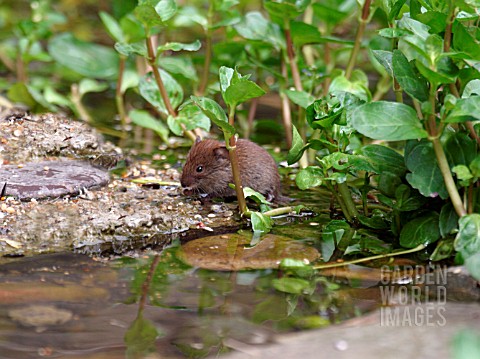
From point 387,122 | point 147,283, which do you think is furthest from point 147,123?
point 387,122

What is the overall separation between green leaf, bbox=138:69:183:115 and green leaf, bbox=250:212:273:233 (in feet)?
5.00

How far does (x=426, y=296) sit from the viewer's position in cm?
356

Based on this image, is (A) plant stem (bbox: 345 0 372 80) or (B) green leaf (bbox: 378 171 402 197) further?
(A) plant stem (bbox: 345 0 372 80)

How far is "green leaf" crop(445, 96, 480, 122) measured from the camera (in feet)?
11.4

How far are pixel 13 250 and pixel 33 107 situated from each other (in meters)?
3.00

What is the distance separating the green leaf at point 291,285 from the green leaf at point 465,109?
3.27 ft

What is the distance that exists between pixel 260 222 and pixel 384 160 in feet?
2.46

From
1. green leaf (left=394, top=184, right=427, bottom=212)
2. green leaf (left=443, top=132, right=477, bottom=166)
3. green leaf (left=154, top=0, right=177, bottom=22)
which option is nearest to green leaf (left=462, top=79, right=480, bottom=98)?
green leaf (left=443, top=132, right=477, bottom=166)

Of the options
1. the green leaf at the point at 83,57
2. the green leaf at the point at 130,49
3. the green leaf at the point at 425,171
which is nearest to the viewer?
the green leaf at the point at 425,171

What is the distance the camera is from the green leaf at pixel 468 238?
3562mm

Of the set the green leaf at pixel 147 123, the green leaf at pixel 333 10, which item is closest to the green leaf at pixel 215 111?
Result: the green leaf at pixel 147 123

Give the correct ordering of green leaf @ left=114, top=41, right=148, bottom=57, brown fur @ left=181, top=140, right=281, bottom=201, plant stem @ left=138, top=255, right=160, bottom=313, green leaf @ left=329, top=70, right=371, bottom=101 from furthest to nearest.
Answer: green leaf @ left=329, top=70, right=371, bottom=101
brown fur @ left=181, top=140, right=281, bottom=201
green leaf @ left=114, top=41, right=148, bottom=57
plant stem @ left=138, top=255, right=160, bottom=313

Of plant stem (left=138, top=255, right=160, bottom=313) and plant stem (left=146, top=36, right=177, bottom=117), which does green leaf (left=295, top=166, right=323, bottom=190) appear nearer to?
plant stem (left=138, top=255, right=160, bottom=313)

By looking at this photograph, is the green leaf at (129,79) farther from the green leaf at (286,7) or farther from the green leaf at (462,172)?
the green leaf at (462,172)
